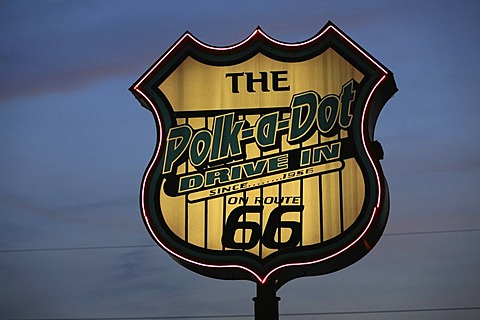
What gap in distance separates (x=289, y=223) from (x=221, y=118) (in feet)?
7.53

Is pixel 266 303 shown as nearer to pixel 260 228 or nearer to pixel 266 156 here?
pixel 260 228

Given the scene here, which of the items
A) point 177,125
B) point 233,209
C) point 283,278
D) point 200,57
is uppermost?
point 200,57

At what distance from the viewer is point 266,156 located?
17531 mm

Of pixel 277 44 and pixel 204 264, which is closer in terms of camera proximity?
pixel 204 264

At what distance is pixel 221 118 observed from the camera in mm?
17750

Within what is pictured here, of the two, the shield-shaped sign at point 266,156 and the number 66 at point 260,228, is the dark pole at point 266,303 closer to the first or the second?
the shield-shaped sign at point 266,156

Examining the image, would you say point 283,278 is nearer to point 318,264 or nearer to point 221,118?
point 318,264

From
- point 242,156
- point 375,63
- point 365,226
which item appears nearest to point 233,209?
point 242,156

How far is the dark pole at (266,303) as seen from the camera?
54.1 ft

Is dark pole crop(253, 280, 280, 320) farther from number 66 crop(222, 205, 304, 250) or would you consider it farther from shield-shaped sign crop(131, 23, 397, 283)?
number 66 crop(222, 205, 304, 250)

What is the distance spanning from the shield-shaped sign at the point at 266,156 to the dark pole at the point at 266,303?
5.8 inches

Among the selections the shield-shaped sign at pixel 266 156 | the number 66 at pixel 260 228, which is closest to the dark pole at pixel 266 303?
the shield-shaped sign at pixel 266 156

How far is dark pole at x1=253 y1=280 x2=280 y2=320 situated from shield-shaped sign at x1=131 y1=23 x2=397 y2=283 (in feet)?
0.48

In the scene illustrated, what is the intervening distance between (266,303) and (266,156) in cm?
263
